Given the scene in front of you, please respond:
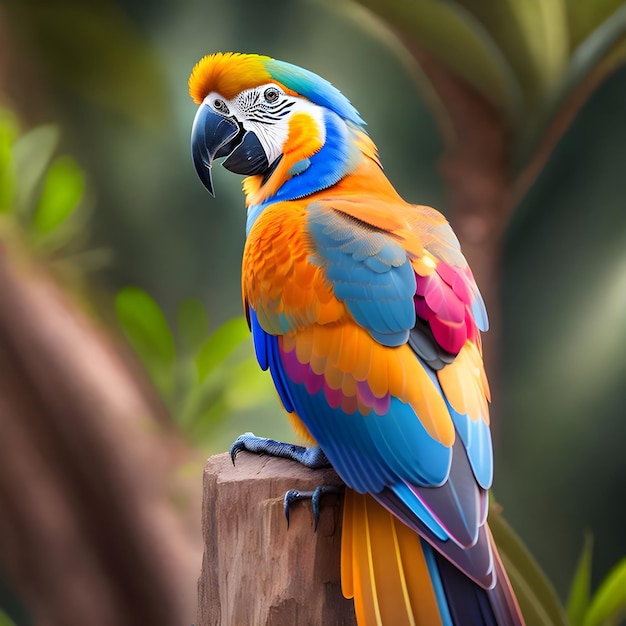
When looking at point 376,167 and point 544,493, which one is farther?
point 544,493

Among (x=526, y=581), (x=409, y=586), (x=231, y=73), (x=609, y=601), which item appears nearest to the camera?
(x=409, y=586)

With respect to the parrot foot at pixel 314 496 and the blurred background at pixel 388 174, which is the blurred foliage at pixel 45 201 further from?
the parrot foot at pixel 314 496

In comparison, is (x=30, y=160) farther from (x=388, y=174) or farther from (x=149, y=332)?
(x=388, y=174)

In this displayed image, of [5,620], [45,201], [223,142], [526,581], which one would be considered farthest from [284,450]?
[5,620]

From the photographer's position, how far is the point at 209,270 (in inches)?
79.7

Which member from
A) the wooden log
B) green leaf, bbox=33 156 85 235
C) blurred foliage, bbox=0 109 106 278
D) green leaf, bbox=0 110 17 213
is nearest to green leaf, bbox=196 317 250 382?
blurred foliage, bbox=0 109 106 278

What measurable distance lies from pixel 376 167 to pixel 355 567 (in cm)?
56

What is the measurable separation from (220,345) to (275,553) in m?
1.08

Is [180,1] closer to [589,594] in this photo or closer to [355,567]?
[355,567]

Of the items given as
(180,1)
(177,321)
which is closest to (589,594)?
(177,321)

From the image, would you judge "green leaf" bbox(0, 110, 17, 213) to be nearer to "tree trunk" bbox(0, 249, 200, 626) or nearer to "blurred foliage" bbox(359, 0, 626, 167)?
"tree trunk" bbox(0, 249, 200, 626)

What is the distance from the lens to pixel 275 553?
88 cm

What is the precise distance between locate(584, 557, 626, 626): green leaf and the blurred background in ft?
0.51

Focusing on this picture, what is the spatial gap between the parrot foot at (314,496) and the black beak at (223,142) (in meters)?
0.47
